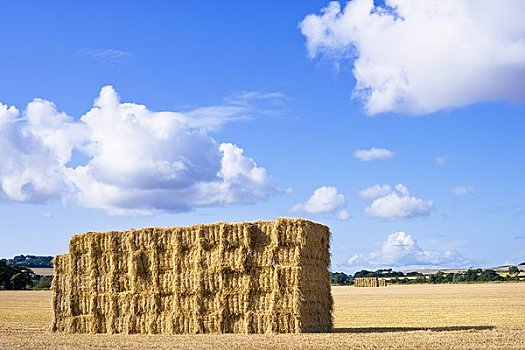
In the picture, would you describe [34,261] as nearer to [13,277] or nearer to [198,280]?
[13,277]

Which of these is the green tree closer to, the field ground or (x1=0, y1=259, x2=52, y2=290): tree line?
(x1=0, y1=259, x2=52, y2=290): tree line

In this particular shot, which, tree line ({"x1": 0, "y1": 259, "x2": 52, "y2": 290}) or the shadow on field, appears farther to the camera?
tree line ({"x1": 0, "y1": 259, "x2": 52, "y2": 290})

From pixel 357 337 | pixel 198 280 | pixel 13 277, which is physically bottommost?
pixel 357 337

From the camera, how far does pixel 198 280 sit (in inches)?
923

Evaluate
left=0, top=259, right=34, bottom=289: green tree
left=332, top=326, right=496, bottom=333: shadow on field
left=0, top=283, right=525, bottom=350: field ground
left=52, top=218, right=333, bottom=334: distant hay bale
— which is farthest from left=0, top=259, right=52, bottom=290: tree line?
left=332, top=326, right=496, bottom=333: shadow on field

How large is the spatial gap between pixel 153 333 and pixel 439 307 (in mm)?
16220

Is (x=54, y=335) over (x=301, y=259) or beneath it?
beneath

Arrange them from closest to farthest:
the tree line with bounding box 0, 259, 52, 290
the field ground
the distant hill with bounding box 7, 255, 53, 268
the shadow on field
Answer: the field ground
the shadow on field
the tree line with bounding box 0, 259, 52, 290
the distant hill with bounding box 7, 255, 53, 268

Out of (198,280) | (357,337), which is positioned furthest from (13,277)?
(357,337)

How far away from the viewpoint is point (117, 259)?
969 inches

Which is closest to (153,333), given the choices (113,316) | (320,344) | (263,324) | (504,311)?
(113,316)

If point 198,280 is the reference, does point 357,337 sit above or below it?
below

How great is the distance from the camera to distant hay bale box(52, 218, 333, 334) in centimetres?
2298

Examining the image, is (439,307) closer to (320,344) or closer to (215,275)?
(215,275)
